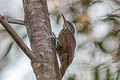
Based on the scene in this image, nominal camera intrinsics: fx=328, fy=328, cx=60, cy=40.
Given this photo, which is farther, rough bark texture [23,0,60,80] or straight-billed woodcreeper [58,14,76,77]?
straight-billed woodcreeper [58,14,76,77]

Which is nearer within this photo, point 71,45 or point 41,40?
point 41,40

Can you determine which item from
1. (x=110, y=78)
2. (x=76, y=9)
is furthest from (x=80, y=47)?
(x=110, y=78)

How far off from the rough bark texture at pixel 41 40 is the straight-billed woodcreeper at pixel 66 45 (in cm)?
42

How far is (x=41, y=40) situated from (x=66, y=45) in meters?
0.60

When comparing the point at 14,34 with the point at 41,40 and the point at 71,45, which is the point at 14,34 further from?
the point at 71,45

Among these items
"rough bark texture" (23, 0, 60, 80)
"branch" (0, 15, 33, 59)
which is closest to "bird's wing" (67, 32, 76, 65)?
"rough bark texture" (23, 0, 60, 80)

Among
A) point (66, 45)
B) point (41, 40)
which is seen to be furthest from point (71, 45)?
point (41, 40)

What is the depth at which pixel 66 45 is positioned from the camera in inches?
71.0

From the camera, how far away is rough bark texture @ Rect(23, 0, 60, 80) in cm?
115

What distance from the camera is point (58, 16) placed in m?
2.60

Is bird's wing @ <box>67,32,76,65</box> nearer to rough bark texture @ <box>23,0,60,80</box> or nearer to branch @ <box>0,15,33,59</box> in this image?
rough bark texture @ <box>23,0,60,80</box>

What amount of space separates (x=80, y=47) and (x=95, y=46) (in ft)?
0.39

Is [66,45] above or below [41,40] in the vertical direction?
below

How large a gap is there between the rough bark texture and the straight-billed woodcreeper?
0.42m
